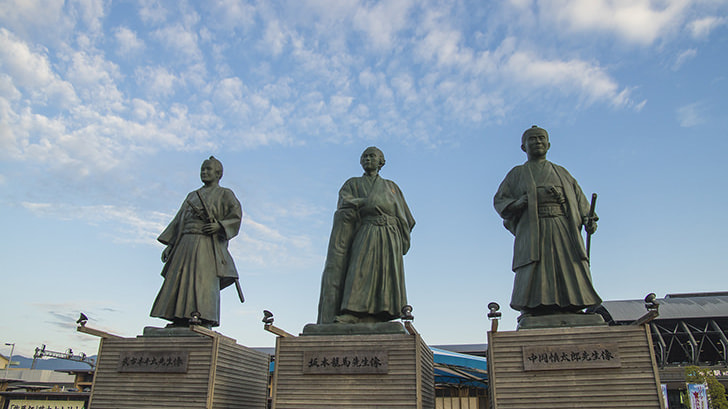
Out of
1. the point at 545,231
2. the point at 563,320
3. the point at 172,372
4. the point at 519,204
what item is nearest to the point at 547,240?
the point at 545,231

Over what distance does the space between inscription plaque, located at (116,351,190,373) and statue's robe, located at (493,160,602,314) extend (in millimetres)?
5166

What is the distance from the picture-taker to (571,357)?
6.70 m

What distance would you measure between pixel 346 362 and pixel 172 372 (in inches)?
109

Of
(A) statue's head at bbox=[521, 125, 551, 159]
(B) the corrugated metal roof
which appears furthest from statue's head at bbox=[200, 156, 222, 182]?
(B) the corrugated metal roof

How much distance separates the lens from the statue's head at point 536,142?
8.49 metres

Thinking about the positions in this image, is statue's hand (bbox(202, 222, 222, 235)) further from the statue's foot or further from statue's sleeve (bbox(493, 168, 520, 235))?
statue's sleeve (bbox(493, 168, 520, 235))

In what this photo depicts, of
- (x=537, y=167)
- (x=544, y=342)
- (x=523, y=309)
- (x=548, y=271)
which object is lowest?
(x=544, y=342)

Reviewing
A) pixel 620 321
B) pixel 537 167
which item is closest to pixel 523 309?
pixel 537 167

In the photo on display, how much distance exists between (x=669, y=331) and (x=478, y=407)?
17820 millimetres

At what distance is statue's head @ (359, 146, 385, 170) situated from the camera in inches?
366

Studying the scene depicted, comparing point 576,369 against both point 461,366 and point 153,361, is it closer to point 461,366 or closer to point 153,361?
point 153,361

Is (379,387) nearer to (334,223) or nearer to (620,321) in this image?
(334,223)

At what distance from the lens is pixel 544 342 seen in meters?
6.85

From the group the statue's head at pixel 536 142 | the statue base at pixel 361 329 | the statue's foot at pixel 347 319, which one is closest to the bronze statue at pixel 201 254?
the statue base at pixel 361 329
